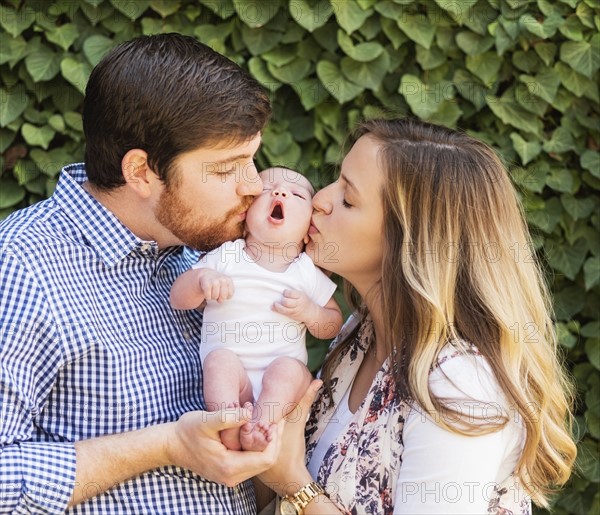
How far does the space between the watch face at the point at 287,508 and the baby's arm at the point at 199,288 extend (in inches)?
20.2

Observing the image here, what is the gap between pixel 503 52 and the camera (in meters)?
3.36

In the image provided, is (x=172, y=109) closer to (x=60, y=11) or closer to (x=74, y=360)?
(x=74, y=360)

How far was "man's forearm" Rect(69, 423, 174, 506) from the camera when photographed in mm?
2008

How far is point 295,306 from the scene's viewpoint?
222 centimetres

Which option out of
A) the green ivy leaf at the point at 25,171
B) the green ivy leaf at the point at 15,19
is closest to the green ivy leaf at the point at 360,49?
the green ivy leaf at the point at 15,19

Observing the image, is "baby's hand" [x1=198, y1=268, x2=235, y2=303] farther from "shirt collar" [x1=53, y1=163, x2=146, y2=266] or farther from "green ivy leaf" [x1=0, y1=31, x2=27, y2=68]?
"green ivy leaf" [x1=0, y1=31, x2=27, y2=68]

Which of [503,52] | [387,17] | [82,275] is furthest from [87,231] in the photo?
[503,52]

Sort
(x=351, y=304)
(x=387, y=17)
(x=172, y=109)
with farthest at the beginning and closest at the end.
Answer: (x=387, y=17), (x=351, y=304), (x=172, y=109)

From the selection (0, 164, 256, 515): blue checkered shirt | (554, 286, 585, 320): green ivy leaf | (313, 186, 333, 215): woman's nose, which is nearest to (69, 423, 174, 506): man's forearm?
(0, 164, 256, 515): blue checkered shirt

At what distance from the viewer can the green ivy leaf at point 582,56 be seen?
3287 millimetres

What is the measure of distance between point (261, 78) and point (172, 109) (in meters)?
1.00

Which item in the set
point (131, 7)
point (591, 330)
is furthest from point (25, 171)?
point (591, 330)

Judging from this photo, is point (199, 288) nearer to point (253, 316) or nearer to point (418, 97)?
point (253, 316)

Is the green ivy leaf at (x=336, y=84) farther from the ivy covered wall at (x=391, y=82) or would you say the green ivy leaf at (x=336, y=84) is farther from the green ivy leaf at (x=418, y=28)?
the green ivy leaf at (x=418, y=28)
